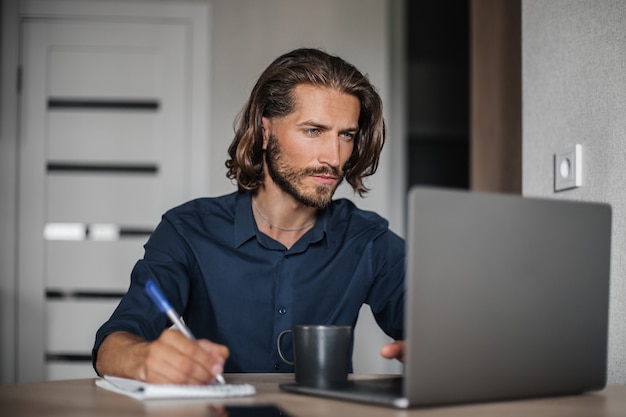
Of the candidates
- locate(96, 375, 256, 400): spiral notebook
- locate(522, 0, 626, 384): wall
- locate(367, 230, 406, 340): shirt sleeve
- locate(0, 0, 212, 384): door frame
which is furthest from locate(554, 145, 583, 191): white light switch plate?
locate(0, 0, 212, 384): door frame

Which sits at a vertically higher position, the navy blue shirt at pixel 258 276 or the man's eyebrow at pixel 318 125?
the man's eyebrow at pixel 318 125

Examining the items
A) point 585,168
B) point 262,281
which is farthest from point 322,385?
point 585,168

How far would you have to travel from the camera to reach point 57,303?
3564 millimetres

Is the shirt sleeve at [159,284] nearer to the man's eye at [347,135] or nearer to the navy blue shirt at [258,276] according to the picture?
the navy blue shirt at [258,276]

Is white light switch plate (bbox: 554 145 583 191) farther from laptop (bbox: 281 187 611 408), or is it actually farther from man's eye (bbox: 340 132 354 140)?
laptop (bbox: 281 187 611 408)

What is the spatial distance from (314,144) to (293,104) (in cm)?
13

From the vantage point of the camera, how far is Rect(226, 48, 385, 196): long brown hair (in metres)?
2.00

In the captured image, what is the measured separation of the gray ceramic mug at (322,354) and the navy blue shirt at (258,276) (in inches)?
22.0

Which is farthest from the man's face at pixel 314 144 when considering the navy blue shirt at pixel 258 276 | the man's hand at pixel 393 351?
the man's hand at pixel 393 351

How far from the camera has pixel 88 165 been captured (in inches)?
142

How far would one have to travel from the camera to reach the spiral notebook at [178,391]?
1.04 metres

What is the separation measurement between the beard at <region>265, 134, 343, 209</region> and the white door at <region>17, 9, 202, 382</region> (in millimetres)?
1688

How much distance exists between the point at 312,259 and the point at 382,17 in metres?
2.17

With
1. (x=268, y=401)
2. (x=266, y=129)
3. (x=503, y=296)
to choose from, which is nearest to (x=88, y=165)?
(x=266, y=129)
